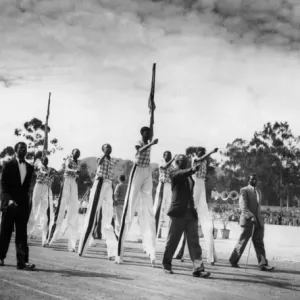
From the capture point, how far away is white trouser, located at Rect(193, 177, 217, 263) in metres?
8.61

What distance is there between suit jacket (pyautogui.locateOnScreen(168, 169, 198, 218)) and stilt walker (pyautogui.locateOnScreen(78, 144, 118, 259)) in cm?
207

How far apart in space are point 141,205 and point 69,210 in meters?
2.46

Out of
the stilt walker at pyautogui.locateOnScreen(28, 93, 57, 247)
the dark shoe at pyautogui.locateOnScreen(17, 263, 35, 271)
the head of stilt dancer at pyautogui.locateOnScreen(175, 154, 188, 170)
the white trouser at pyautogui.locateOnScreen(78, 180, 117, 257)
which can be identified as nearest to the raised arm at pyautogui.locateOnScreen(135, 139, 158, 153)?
the head of stilt dancer at pyautogui.locateOnScreen(175, 154, 188, 170)

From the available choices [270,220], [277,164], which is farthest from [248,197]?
[277,164]

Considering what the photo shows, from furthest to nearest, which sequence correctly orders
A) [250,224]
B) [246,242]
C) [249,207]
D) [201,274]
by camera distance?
[249,207] < [250,224] < [246,242] < [201,274]

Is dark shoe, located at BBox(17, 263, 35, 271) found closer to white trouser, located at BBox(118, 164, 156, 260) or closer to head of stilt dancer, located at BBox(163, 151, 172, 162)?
white trouser, located at BBox(118, 164, 156, 260)

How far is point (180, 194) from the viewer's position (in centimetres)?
725

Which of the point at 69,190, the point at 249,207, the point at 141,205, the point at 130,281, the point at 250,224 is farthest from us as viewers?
the point at 69,190

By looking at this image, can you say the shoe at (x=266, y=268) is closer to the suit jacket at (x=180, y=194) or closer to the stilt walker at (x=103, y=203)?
the suit jacket at (x=180, y=194)

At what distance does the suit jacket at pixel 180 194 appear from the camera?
718 cm

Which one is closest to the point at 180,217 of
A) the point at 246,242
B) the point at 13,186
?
the point at 246,242

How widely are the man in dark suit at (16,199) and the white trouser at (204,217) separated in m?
3.41

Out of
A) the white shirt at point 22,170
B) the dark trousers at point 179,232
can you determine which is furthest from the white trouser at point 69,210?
the dark trousers at point 179,232

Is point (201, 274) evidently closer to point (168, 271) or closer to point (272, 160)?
point (168, 271)
